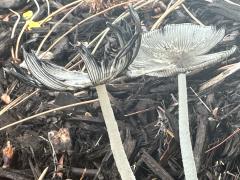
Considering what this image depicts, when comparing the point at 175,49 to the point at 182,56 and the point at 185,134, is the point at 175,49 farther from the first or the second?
the point at 185,134

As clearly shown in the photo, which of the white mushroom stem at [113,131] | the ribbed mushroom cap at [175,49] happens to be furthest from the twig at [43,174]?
the ribbed mushroom cap at [175,49]

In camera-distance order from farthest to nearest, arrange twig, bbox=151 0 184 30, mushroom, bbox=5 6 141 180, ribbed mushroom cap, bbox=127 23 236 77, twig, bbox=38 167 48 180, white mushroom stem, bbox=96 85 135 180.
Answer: twig, bbox=151 0 184 30 → twig, bbox=38 167 48 180 → ribbed mushroom cap, bbox=127 23 236 77 → white mushroom stem, bbox=96 85 135 180 → mushroom, bbox=5 6 141 180

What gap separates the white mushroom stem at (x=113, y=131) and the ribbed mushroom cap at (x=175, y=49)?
18 cm

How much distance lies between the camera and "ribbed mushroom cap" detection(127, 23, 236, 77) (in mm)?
1653

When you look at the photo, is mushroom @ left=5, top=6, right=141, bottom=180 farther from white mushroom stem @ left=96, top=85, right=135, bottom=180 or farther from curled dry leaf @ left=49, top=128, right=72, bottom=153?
curled dry leaf @ left=49, top=128, right=72, bottom=153

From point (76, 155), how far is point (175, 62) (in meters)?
0.63

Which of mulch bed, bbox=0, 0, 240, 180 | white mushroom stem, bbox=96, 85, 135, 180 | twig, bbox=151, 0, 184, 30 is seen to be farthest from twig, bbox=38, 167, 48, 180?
twig, bbox=151, 0, 184, 30

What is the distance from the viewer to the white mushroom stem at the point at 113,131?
1.49 meters

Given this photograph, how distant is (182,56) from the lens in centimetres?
170

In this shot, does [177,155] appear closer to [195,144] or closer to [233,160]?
[195,144]

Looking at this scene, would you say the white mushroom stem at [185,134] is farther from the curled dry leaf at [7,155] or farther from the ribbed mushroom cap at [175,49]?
the curled dry leaf at [7,155]

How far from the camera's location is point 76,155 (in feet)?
6.59

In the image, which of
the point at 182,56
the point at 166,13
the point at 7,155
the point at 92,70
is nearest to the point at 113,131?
the point at 92,70

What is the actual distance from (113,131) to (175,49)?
0.41m
